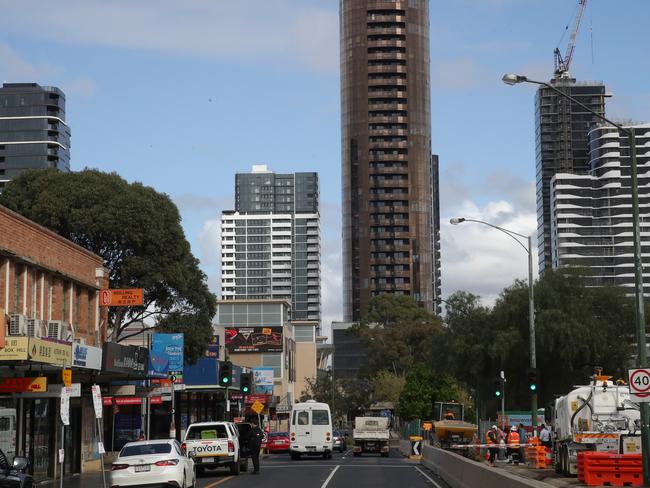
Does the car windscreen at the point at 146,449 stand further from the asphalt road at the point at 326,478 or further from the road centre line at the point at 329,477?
the road centre line at the point at 329,477

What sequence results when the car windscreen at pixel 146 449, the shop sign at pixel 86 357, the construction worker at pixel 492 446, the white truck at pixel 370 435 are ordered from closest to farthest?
1. the car windscreen at pixel 146 449
2. the shop sign at pixel 86 357
3. the construction worker at pixel 492 446
4. the white truck at pixel 370 435

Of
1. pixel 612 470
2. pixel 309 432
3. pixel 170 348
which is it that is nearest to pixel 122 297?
pixel 170 348

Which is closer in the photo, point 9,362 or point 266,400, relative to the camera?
point 9,362

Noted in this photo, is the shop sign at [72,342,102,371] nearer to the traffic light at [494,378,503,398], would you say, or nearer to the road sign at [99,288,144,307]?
the road sign at [99,288,144,307]

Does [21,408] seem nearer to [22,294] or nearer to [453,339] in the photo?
[22,294]

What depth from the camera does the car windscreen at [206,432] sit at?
3716cm

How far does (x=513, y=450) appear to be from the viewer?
46625mm

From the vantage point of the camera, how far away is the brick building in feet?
96.5

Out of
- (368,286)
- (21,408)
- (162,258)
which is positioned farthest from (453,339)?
(368,286)

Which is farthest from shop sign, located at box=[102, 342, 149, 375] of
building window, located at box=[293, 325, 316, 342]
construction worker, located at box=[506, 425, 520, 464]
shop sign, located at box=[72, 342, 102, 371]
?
building window, located at box=[293, 325, 316, 342]

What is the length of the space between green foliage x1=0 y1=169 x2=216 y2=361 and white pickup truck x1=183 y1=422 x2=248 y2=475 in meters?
20.4

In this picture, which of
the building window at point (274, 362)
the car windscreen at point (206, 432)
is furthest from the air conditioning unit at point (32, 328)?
the building window at point (274, 362)

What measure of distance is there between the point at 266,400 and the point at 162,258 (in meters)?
39.0

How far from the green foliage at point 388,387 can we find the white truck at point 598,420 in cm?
8306
